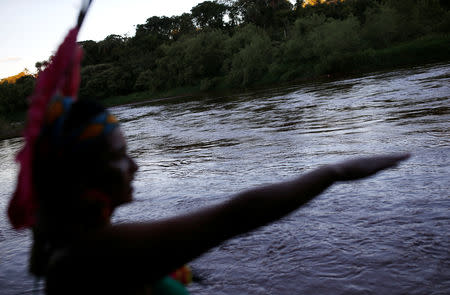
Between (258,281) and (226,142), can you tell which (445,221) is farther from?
(226,142)

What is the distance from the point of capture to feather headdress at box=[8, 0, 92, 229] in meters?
1.10

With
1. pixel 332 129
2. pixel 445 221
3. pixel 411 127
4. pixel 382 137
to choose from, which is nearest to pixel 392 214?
pixel 445 221

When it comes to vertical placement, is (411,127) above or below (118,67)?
below

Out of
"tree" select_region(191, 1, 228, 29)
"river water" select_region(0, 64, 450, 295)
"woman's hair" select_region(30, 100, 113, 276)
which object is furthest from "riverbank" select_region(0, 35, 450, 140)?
"tree" select_region(191, 1, 228, 29)

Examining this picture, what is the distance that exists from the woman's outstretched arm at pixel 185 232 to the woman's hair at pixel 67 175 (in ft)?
0.26

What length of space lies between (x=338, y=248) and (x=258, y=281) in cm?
80

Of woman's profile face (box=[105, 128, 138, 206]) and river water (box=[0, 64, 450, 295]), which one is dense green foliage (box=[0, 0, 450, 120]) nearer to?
river water (box=[0, 64, 450, 295])

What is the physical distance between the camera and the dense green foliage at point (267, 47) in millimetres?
41438

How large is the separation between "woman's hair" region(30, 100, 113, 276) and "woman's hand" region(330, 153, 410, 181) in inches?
30.9

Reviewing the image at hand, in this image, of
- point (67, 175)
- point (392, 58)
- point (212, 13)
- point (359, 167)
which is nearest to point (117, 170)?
point (67, 175)

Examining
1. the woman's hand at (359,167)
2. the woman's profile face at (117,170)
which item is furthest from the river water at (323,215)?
the woman's profile face at (117,170)

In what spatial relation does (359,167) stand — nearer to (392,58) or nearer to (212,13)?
(392,58)

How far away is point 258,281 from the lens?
3.31 meters

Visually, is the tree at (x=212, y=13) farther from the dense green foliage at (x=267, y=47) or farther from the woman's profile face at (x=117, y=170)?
the woman's profile face at (x=117, y=170)
